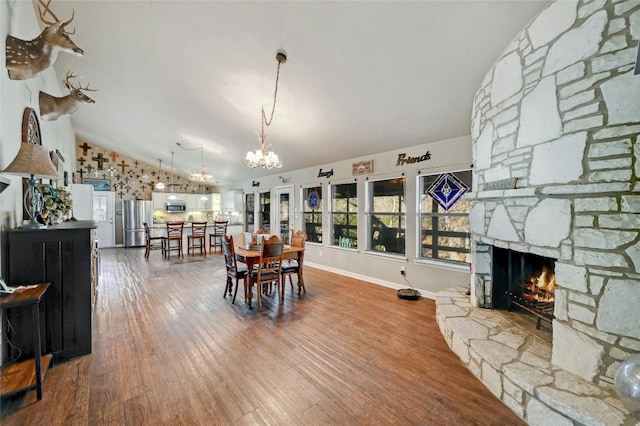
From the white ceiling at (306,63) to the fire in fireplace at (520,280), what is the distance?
1826 millimetres

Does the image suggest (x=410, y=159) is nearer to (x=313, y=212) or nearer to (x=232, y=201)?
(x=313, y=212)

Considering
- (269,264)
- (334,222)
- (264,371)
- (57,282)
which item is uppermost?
(334,222)

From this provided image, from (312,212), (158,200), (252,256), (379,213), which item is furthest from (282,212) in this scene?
(158,200)

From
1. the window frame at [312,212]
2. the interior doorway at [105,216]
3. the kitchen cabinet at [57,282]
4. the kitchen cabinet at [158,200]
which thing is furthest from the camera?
the kitchen cabinet at [158,200]

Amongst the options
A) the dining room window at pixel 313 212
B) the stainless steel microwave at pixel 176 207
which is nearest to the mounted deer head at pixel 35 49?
the dining room window at pixel 313 212

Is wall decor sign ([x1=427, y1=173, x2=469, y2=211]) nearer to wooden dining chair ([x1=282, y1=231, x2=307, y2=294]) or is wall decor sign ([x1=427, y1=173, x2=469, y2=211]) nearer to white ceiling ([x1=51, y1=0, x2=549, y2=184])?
white ceiling ([x1=51, y1=0, x2=549, y2=184])

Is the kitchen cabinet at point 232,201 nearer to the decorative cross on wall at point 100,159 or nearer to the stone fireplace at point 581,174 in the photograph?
the decorative cross on wall at point 100,159

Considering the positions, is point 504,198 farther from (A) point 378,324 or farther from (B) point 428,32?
(A) point 378,324

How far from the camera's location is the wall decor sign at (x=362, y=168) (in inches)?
192

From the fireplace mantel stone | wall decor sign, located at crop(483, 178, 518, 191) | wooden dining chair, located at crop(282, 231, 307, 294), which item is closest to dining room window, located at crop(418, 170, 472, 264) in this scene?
wall decor sign, located at crop(483, 178, 518, 191)

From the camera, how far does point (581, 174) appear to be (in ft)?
5.48

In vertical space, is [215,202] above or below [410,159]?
below

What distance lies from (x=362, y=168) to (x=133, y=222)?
855cm

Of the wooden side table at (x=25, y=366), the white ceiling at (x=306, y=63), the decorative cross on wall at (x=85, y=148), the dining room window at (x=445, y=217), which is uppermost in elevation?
the decorative cross on wall at (x=85, y=148)
